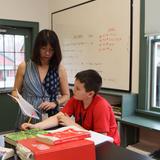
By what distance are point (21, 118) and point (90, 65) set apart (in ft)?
5.46

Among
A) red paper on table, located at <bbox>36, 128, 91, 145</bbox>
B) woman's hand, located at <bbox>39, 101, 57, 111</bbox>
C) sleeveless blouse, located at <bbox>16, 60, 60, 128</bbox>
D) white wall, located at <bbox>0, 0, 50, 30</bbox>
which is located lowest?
woman's hand, located at <bbox>39, 101, 57, 111</bbox>

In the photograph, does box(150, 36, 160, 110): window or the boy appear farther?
box(150, 36, 160, 110): window

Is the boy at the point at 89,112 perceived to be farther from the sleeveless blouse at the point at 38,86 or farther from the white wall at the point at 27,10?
the white wall at the point at 27,10

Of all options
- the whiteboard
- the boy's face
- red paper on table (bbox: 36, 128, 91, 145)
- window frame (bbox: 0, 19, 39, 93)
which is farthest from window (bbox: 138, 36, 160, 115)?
window frame (bbox: 0, 19, 39, 93)

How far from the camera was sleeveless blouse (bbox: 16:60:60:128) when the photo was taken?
6.40 feet

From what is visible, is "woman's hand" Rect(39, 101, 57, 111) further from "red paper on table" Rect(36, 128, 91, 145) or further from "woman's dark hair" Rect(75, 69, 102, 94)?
"red paper on table" Rect(36, 128, 91, 145)

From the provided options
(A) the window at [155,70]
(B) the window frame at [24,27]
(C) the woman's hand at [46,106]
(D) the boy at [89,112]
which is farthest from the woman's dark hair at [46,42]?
(B) the window frame at [24,27]

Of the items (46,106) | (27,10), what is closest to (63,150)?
(46,106)

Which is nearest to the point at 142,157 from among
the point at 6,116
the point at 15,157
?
the point at 15,157

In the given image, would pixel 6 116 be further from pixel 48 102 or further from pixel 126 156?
pixel 126 156

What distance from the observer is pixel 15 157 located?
95cm

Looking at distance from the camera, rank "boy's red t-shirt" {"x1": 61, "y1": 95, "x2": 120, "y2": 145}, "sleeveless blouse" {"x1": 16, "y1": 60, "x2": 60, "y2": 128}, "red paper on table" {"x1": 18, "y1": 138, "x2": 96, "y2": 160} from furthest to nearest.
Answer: "sleeveless blouse" {"x1": 16, "y1": 60, "x2": 60, "y2": 128} < "boy's red t-shirt" {"x1": 61, "y1": 95, "x2": 120, "y2": 145} < "red paper on table" {"x1": 18, "y1": 138, "x2": 96, "y2": 160}

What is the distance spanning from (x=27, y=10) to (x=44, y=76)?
233 cm

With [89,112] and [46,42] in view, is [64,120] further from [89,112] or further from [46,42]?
[46,42]
